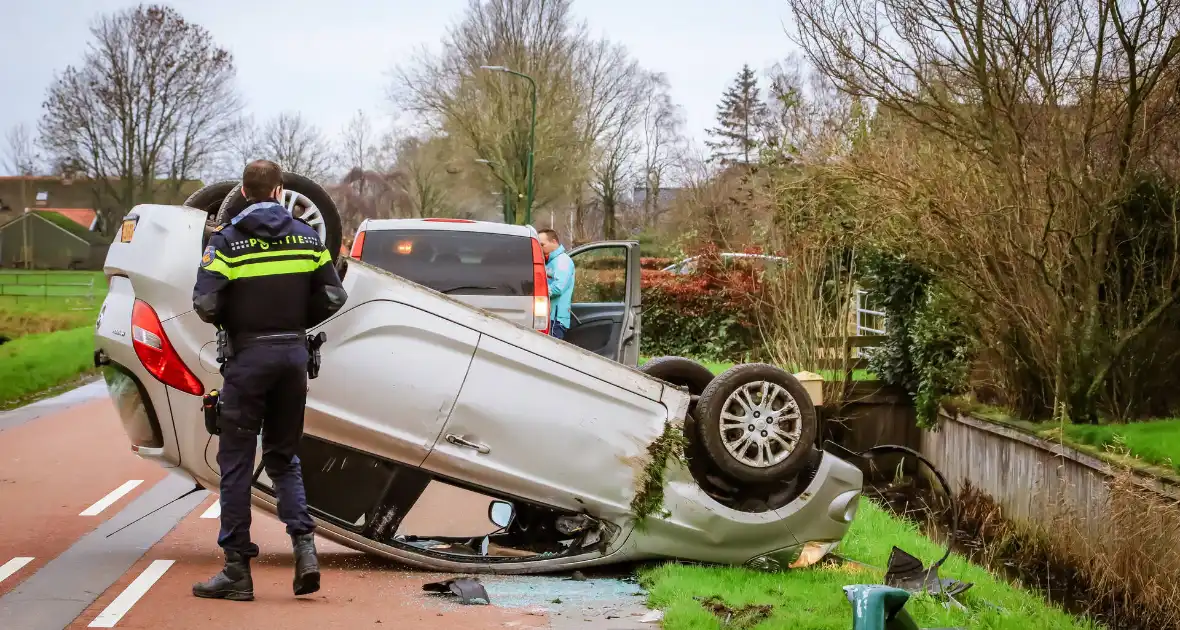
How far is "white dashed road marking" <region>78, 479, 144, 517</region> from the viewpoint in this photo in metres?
8.52

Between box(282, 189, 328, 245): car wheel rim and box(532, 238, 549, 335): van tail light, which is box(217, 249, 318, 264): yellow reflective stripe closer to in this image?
box(282, 189, 328, 245): car wheel rim

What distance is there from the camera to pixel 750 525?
6723 millimetres

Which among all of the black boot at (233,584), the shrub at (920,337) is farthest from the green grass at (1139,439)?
the black boot at (233,584)

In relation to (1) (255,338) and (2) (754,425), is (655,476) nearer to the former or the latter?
(2) (754,425)

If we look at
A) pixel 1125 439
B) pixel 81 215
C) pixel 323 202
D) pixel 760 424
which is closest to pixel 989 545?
pixel 1125 439

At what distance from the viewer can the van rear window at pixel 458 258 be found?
35.2 ft

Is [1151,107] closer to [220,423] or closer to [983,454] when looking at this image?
[983,454]

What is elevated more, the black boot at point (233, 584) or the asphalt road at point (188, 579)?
the black boot at point (233, 584)

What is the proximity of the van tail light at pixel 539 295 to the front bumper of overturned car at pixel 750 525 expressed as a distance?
4.15 metres

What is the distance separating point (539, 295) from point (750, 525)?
14.4ft

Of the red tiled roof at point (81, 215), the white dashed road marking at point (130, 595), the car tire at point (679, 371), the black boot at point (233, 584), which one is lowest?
the white dashed road marking at point (130, 595)

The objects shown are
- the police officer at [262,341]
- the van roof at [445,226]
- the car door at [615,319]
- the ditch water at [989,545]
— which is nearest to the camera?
the police officer at [262,341]

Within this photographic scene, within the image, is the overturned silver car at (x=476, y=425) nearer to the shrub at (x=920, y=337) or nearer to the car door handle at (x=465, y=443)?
the car door handle at (x=465, y=443)

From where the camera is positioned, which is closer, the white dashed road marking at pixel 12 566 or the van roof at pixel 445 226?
the white dashed road marking at pixel 12 566
